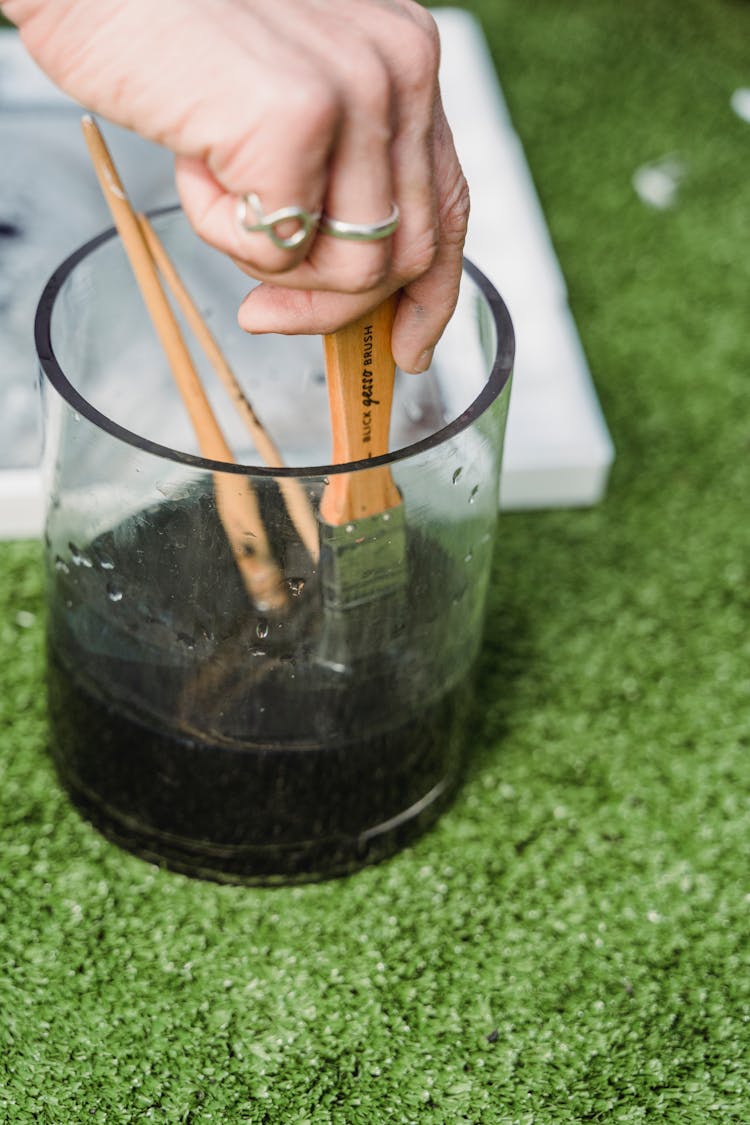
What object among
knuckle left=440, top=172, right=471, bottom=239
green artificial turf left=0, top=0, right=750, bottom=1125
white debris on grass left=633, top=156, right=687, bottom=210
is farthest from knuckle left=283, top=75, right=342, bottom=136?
white debris on grass left=633, top=156, right=687, bottom=210

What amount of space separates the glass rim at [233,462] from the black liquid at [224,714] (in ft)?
0.09

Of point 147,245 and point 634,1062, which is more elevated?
point 147,245

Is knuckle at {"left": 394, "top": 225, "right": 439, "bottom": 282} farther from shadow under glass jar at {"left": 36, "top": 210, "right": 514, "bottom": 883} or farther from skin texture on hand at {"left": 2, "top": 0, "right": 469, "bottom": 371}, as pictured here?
shadow under glass jar at {"left": 36, "top": 210, "right": 514, "bottom": 883}

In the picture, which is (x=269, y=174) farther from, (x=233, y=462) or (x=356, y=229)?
(x=233, y=462)

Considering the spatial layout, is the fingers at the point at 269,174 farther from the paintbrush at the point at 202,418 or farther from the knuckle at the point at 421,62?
the paintbrush at the point at 202,418

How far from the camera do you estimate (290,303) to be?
0.56 m

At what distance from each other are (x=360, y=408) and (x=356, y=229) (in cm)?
14

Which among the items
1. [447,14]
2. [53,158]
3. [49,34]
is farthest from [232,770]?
[447,14]

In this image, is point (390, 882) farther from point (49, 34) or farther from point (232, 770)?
point (49, 34)

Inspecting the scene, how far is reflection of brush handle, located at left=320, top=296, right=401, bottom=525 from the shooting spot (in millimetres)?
601

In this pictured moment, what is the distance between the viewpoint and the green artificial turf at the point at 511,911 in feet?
2.43

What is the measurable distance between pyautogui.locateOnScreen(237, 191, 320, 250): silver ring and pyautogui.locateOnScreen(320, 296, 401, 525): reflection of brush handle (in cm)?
10

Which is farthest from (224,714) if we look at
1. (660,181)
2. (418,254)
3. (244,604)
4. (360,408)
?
(660,181)

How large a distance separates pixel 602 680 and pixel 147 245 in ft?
1.70
